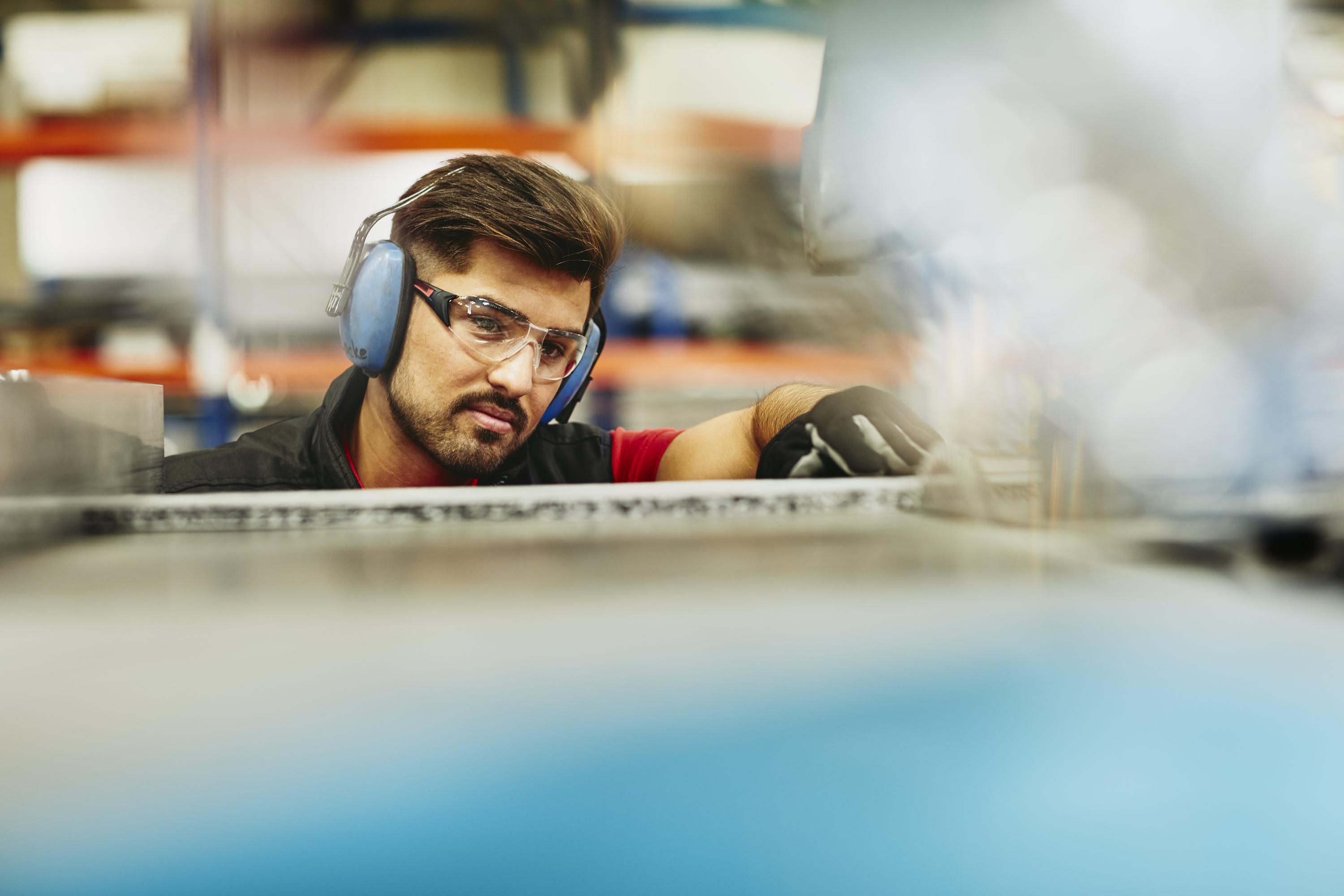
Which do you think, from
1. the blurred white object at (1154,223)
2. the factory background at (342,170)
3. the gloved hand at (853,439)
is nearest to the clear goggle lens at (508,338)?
the gloved hand at (853,439)

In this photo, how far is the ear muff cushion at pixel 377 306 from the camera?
0.98 meters

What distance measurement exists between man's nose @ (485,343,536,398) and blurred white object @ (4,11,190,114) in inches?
115

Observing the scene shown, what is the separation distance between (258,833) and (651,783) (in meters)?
0.09

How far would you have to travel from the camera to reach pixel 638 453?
1625mm

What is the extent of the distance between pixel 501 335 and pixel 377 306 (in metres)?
0.27

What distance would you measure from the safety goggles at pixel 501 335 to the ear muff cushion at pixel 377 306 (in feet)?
0.56

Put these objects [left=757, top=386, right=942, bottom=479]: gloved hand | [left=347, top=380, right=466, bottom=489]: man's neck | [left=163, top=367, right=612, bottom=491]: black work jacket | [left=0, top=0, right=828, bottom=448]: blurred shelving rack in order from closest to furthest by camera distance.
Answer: [left=757, top=386, right=942, bottom=479]: gloved hand, [left=163, top=367, right=612, bottom=491]: black work jacket, [left=347, top=380, right=466, bottom=489]: man's neck, [left=0, top=0, right=828, bottom=448]: blurred shelving rack

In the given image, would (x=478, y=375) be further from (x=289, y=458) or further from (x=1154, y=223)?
(x=1154, y=223)

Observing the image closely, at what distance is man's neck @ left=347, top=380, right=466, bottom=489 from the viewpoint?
4.39 feet

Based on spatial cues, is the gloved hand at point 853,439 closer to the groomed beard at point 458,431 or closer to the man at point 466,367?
the man at point 466,367

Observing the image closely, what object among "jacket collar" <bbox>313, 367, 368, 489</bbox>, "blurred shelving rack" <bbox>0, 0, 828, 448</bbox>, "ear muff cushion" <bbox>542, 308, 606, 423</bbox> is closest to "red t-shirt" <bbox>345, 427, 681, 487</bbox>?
"ear muff cushion" <bbox>542, 308, 606, 423</bbox>

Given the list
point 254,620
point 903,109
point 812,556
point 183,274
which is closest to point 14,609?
point 254,620

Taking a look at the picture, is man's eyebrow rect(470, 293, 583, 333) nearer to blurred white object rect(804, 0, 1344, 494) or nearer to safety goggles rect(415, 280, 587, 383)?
safety goggles rect(415, 280, 587, 383)

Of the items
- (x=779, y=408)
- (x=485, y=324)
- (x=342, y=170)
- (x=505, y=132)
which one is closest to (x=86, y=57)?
(x=342, y=170)
